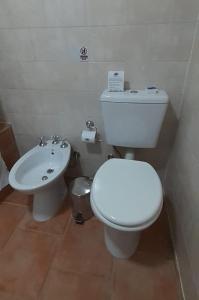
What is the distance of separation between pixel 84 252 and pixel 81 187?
1.31 ft

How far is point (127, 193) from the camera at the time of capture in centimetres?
91

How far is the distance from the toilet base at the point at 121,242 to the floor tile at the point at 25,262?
0.37 meters

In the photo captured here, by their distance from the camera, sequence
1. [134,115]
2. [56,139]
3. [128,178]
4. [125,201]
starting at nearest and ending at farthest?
[125,201] < [128,178] < [134,115] < [56,139]

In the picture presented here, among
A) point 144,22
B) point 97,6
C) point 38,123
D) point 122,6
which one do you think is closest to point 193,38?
point 144,22

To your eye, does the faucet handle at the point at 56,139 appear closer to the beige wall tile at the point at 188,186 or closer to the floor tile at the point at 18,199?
the floor tile at the point at 18,199

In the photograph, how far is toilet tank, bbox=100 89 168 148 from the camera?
1060 millimetres

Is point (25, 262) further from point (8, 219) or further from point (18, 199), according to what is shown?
point (18, 199)

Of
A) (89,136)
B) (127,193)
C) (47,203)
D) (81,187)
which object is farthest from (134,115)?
(47,203)

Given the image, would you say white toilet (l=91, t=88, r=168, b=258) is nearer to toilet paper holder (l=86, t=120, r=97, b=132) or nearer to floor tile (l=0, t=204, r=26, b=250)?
toilet paper holder (l=86, t=120, r=97, b=132)

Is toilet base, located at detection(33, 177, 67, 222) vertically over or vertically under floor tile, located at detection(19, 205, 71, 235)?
over

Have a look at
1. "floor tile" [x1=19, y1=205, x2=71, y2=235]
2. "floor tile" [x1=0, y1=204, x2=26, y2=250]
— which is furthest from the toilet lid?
"floor tile" [x1=0, y1=204, x2=26, y2=250]

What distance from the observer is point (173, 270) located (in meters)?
1.08

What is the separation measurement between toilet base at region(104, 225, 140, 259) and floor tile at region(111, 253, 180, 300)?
0.05 m

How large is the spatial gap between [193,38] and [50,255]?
4.84 feet
